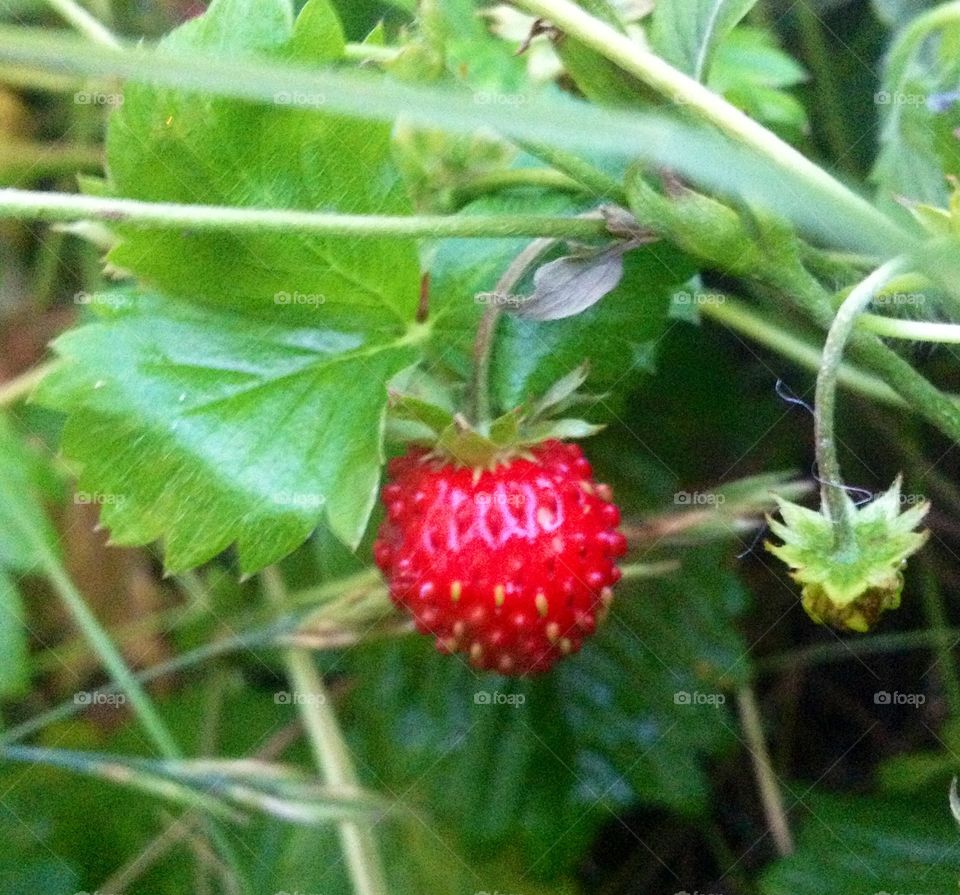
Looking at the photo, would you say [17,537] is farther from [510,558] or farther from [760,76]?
[760,76]

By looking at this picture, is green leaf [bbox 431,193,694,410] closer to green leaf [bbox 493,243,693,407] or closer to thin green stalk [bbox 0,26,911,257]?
green leaf [bbox 493,243,693,407]

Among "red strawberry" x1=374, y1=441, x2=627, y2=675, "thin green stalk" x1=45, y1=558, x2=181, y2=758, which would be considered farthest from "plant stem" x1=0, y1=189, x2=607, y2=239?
"thin green stalk" x1=45, y1=558, x2=181, y2=758

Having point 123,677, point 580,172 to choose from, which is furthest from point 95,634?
point 580,172

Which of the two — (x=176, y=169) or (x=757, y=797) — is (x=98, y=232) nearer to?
(x=176, y=169)

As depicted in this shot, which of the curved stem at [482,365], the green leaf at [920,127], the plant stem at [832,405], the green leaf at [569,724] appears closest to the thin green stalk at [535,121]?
the plant stem at [832,405]

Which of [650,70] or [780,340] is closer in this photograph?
[650,70]

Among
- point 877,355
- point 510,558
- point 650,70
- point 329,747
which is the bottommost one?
point 329,747

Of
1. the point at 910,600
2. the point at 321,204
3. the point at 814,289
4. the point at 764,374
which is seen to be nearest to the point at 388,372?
the point at 321,204
